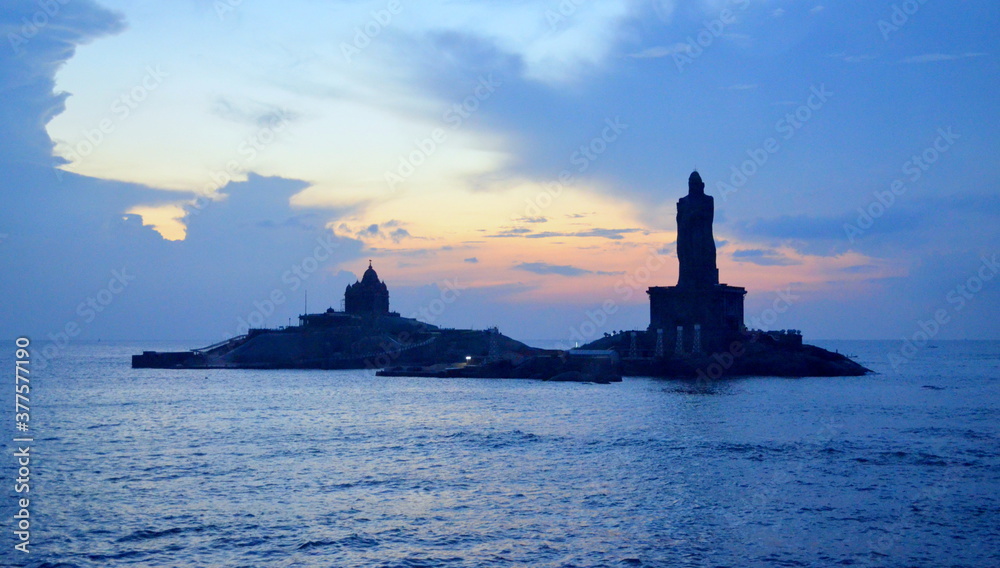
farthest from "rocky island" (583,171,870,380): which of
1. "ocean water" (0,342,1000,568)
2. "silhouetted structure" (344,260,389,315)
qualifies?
"silhouetted structure" (344,260,389,315)

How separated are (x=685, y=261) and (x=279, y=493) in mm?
106280

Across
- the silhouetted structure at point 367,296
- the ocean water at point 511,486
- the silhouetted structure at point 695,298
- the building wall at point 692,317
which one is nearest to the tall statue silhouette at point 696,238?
the silhouetted structure at point 695,298

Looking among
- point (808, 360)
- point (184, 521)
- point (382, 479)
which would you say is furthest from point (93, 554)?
point (808, 360)

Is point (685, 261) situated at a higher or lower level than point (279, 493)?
higher

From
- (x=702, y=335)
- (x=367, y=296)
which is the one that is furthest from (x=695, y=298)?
(x=367, y=296)

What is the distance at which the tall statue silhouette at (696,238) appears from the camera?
434 ft

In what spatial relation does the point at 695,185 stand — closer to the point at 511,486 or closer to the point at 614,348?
the point at 614,348

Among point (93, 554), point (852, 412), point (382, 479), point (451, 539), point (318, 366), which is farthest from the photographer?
point (318, 366)

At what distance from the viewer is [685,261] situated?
134375mm

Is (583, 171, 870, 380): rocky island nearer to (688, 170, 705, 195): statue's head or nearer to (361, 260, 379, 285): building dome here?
(688, 170, 705, 195): statue's head

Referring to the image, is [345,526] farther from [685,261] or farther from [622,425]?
[685,261]

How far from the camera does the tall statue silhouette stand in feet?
434

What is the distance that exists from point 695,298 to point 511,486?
9409 cm

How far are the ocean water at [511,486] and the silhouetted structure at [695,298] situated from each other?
1944 inches
